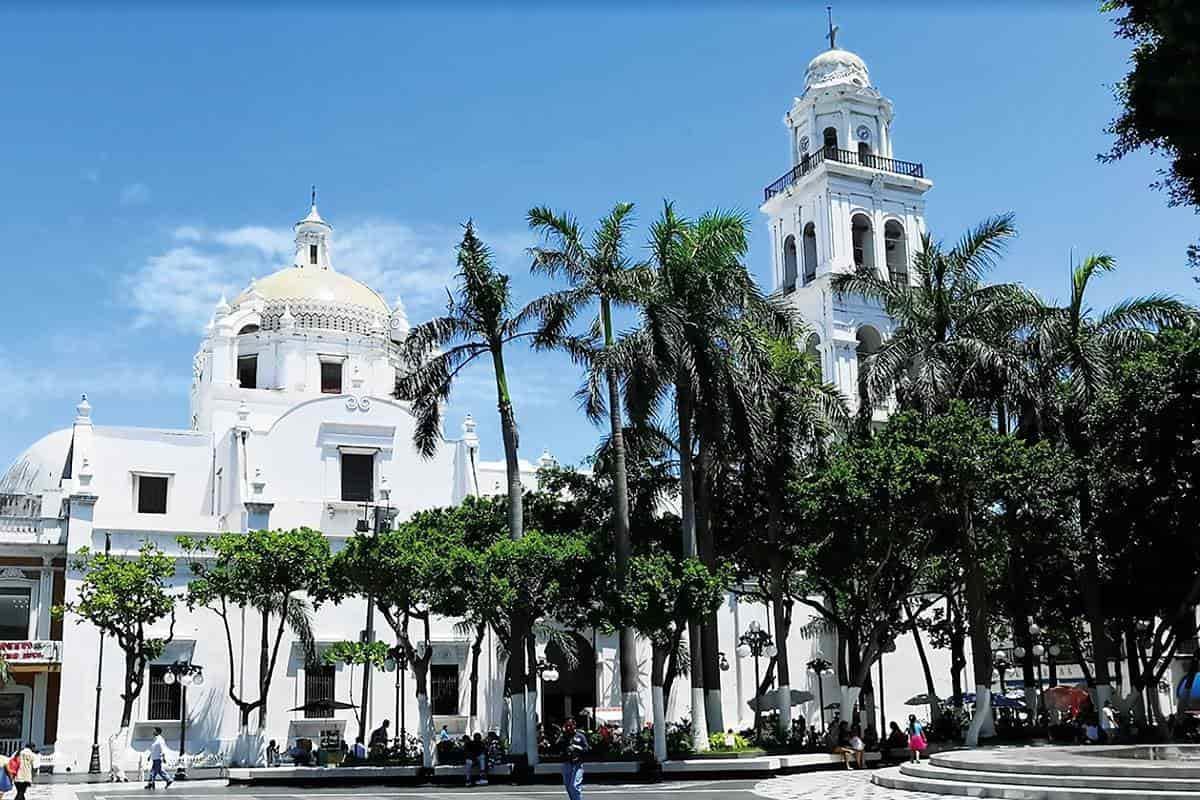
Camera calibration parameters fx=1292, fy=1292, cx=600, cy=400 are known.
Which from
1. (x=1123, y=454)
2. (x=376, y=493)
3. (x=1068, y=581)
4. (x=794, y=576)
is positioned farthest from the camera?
(x=376, y=493)

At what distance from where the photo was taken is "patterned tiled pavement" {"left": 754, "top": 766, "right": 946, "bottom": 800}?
2078cm

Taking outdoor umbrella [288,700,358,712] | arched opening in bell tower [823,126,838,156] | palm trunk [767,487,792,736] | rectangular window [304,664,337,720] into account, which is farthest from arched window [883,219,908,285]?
outdoor umbrella [288,700,358,712]

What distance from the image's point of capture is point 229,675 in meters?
37.3

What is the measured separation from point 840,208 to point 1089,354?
2103 centimetres

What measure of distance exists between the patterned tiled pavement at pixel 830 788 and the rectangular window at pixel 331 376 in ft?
95.8

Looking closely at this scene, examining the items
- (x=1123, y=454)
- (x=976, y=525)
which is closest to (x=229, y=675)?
(x=976, y=525)

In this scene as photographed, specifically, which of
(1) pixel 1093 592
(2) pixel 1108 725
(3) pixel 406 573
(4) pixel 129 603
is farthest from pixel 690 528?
(4) pixel 129 603

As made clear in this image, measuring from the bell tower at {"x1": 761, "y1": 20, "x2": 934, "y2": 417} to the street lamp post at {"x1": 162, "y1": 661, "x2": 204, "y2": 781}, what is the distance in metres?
25.4

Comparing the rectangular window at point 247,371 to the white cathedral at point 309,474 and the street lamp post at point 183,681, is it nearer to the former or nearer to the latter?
the white cathedral at point 309,474

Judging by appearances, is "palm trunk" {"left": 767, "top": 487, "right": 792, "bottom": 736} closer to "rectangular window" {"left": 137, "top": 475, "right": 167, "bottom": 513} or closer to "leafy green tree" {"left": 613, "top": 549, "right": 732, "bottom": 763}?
"leafy green tree" {"left": 613, "top": 549, "right": 732, "bottom": 763}

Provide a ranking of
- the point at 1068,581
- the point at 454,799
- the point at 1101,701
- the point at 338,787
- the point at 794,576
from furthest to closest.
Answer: the point at 794,576 < the point at 1068,581 < the point at 1101,701 < the point at 338,787 < the point at 454,799

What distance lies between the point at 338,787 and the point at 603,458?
30.4 feet

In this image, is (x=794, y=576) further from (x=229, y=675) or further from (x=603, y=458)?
(x=229, y=675)

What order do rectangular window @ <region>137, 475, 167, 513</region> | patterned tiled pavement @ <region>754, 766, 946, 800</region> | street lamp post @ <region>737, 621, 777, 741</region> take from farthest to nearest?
rectangular window @ <region>137, 475, 167, 513</region>
street lamp post @ <region>737, 621, 777, 741</region>
patterned tiled pavement @ <region>754, 766, 946, 800</region>
